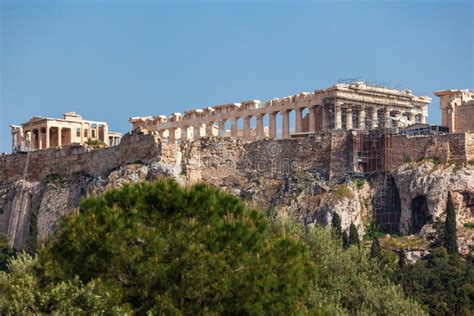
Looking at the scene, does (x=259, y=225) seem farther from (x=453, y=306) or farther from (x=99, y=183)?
(x=99, y=183)

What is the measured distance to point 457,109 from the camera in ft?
260

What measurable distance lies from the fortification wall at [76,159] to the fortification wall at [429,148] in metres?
12.6

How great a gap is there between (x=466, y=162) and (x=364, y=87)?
10.5 meters

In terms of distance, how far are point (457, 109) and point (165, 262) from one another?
3841 cm

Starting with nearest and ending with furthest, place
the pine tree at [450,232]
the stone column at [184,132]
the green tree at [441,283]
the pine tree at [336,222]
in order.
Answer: the green tree at [441,283]
the pine tree at [450,232]
the pine tree at [336,222]
the stone column at [184,132]

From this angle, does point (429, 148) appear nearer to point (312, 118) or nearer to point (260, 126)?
point (312, 118)

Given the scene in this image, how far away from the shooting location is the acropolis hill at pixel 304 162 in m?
73.4

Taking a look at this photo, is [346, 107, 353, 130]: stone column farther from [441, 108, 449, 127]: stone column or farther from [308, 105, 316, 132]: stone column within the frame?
[441, 108, 449, 127]: stone column

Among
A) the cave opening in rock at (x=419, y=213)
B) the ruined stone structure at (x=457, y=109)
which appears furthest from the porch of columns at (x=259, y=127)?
the cave opening in rock at (x=419, y=213)

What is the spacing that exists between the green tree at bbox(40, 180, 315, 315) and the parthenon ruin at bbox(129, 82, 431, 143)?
34.6m

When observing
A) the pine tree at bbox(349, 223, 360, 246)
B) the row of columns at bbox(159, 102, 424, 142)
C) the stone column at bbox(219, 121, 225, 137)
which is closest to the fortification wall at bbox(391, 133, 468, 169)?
the row of columns at bbox(159, 102, 424, 142)

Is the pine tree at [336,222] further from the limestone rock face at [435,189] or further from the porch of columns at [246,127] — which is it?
the porch of columns at [246,127]


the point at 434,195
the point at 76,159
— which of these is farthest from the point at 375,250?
the point at 76,159

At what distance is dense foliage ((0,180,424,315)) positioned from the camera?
139 ft
